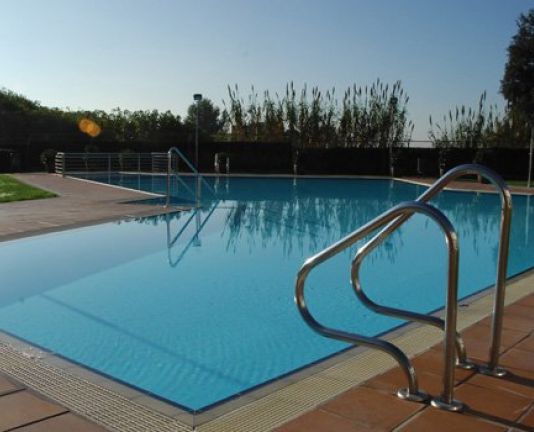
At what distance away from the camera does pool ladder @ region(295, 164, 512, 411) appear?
267 cm

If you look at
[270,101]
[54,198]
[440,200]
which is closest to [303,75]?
[270,101]

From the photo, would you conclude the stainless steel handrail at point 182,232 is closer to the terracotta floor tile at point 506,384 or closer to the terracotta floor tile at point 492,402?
the terracotta floor tile at point 506,384

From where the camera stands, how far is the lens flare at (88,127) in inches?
1264

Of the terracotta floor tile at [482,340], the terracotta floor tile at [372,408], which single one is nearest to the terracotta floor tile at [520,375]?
the terracotta floor tile at [482,340]

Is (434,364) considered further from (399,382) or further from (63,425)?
(63,425)

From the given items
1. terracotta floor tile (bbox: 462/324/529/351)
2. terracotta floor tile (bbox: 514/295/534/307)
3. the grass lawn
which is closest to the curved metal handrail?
terracotta floor tile (bbox: 462/324/529/351)

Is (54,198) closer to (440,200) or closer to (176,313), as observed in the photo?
(176,313)

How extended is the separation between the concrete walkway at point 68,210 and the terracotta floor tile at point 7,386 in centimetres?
532

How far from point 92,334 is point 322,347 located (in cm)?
187

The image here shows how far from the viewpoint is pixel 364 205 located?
49.7 feet

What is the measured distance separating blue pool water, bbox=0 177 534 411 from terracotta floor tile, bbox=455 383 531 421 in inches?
53.6

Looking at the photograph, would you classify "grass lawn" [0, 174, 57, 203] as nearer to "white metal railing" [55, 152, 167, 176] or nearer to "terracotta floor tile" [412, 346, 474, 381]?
"white metal railing" [55, 152, 167, 176]

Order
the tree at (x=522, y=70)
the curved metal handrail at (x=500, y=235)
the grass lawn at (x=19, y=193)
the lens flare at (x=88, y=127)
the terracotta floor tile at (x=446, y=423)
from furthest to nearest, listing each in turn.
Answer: the lens flare at (x=88, y=127) < the tree at (x=522, y=70) < the grass lawn at (x=19, y=193) < the curved metal handrail at (x=500, y=235) < the terracotta floor tile at (x=446, y=423)

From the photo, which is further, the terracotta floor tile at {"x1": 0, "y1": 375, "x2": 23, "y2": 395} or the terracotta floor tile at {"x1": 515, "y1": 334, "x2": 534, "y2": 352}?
the terracotta floor tile at {"x1": 515, "y1": 334, "x2": 534, "y2": 352}
